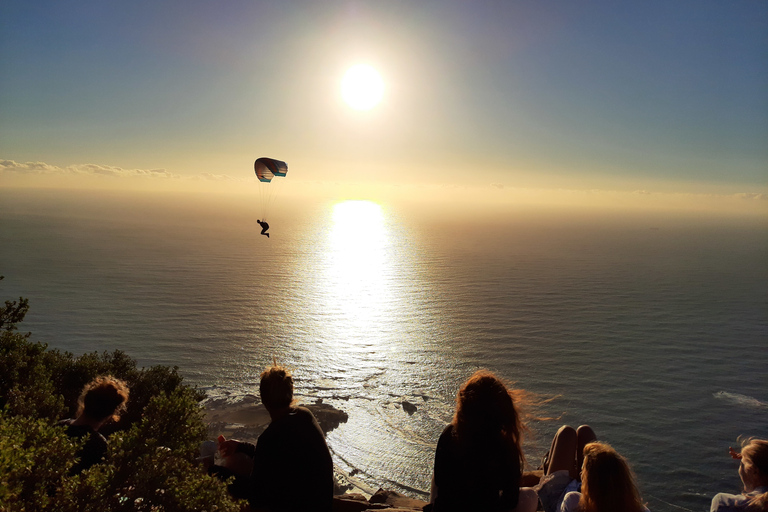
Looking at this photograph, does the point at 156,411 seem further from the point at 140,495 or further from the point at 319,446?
the point at 319,446

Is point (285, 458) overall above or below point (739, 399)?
above

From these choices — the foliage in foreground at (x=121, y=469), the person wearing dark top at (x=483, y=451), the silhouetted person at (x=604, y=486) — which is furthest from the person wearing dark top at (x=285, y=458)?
the silhouetted person at (x=604, y=486)

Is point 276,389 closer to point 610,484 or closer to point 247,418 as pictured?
point 610,484

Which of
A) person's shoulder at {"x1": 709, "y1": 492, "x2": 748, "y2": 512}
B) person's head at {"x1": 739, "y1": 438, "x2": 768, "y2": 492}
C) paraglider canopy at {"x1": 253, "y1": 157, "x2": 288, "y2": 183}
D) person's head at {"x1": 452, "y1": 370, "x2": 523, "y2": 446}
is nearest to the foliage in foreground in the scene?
person's head at {"x1": 452, "y1": 370, "x2": 523, "y2": 446}

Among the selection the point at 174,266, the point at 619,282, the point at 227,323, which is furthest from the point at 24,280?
the point at 619,282

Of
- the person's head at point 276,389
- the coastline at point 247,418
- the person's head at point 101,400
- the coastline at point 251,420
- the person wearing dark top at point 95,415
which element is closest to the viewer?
the person's head at point 276,389

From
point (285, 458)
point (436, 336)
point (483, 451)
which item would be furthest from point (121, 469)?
point (436, 336)

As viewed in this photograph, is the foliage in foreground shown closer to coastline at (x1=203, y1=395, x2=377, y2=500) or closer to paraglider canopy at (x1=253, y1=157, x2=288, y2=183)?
paraglider canopy at (x1=253, y1=157, x2=288, y2=183)

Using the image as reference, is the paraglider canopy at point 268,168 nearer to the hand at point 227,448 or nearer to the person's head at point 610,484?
the hand at point 227,448
